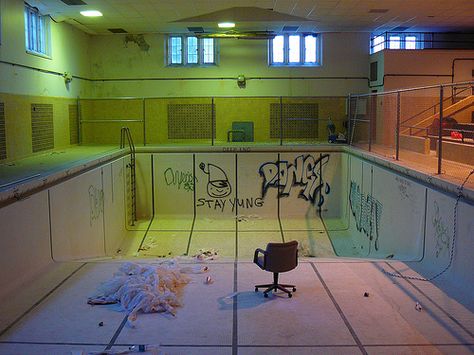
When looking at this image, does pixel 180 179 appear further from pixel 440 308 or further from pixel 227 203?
pixel 440 308

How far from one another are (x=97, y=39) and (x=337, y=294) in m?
11.8

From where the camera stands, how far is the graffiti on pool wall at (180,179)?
11.6 m

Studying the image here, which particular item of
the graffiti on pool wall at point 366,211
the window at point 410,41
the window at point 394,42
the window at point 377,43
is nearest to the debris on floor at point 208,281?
the graffiti on pool wall at point 366,211

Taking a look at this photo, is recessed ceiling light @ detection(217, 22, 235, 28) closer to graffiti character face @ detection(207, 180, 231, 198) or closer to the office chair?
graffiti character face @ detection(207, 180, 231, 198)

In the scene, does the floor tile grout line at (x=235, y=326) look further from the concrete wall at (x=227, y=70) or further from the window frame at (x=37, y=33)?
the concrete wall at (x=227, y=70)

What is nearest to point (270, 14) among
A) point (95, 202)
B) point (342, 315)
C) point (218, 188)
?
point (218, 188)

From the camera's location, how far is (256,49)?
14562mm

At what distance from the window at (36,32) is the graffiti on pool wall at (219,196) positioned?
4.05 meters

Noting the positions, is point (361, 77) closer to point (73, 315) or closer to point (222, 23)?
point (222, 23)

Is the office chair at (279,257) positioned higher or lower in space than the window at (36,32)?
lower

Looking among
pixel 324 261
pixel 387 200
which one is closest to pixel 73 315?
pixel 324 261

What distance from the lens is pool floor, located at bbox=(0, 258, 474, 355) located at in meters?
3.75

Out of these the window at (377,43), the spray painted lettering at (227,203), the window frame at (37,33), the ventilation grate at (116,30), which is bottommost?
the spray painted lettering at (227,203)

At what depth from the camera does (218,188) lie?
11641 millimetres
